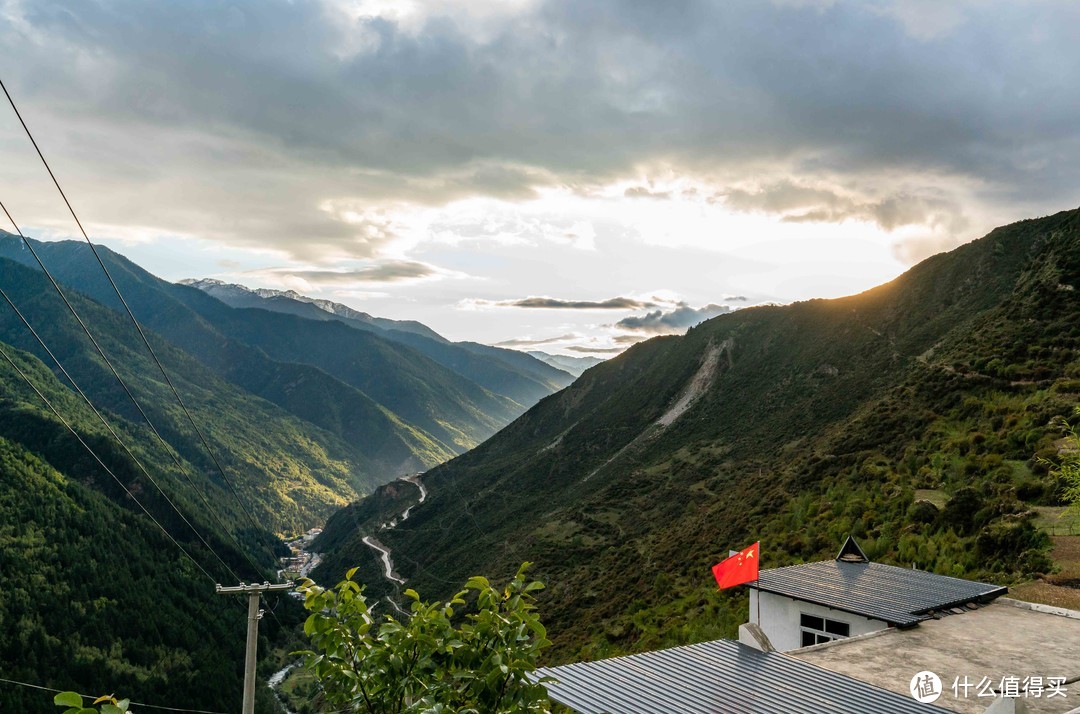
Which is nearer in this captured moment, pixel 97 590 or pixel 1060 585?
pixel 1060 585

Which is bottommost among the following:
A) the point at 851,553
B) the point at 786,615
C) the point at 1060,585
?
the point at 786,615

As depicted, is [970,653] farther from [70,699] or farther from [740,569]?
[70,699]

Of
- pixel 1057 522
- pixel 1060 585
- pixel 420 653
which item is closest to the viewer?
pixel 420 653

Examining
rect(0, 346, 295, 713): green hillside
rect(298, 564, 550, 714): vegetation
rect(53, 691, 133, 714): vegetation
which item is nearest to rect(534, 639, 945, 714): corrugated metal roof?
rect(298, 564, 550, 714): vegetation

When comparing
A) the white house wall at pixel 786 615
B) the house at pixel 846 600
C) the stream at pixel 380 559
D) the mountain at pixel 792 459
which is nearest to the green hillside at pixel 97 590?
the stream at pixel 380 559

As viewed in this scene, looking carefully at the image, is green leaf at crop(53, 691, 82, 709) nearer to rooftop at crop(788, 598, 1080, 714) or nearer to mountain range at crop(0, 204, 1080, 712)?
rooftop at crop(788, 598, 1080, 714)

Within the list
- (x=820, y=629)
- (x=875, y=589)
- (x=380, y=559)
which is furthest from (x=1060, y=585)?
(x=380, y=559)

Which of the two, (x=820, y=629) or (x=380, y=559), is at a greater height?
(x=820, y=629)
